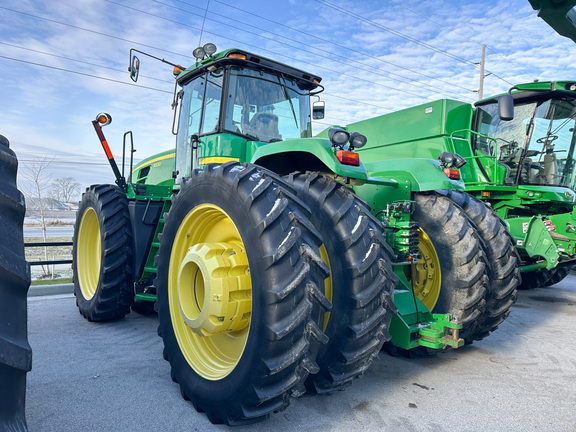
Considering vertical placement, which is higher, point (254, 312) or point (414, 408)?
point (254, 312)

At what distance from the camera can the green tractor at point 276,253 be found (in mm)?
2008

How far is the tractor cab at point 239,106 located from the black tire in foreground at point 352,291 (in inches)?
57.6

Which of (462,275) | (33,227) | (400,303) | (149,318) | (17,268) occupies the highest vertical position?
(17,268)

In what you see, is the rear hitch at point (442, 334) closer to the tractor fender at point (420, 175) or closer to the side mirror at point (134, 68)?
the tractor fender at point (420, 175)

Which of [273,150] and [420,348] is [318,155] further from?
[420,348]

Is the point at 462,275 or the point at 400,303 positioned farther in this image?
the point at 462,275

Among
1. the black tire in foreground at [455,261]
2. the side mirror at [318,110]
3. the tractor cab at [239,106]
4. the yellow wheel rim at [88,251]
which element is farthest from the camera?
the yellow wheel rim at [88,251]

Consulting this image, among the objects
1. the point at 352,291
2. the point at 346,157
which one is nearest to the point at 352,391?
A: the point at 352,291

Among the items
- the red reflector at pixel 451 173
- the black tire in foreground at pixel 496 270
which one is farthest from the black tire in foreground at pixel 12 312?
the black tire in foreground at pixel 496 270

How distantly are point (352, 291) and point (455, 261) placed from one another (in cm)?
149

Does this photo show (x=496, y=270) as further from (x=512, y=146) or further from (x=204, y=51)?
(x=512, y=146)

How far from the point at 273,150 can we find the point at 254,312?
1.26 metres

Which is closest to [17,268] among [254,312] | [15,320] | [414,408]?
[15,320]

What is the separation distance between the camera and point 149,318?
4.76 metres
